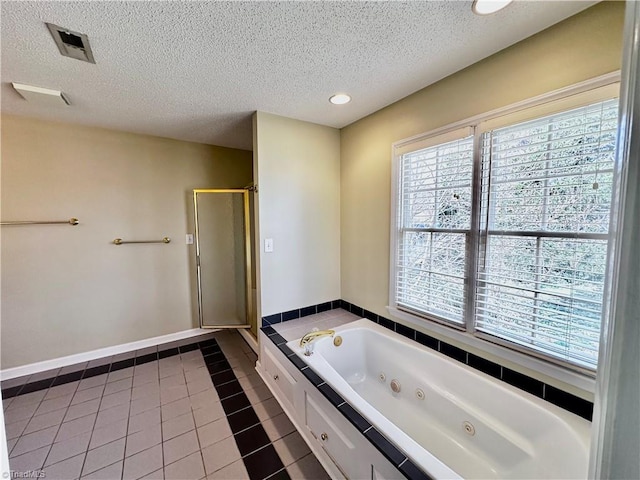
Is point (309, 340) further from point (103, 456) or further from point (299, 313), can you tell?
point (103, 456)

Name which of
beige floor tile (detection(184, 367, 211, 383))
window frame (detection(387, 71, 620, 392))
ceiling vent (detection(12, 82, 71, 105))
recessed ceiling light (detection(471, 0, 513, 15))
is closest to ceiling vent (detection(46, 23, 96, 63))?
ceiling vent (detection(12, 82, 71, 105))

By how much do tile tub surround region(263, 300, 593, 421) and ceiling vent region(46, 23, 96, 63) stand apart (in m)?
2.16

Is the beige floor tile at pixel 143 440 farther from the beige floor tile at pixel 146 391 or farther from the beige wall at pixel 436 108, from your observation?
the beige wall at pixel 436 108

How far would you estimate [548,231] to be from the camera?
132 centimetres

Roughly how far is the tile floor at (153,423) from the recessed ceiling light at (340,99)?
95.9 inches

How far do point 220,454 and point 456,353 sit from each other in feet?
5.43

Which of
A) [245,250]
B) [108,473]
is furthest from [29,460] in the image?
[245,250]

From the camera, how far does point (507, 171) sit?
147 centimetres

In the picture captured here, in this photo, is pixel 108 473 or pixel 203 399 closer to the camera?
pixel 108 473

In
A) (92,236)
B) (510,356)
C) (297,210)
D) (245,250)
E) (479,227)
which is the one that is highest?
(297,210)

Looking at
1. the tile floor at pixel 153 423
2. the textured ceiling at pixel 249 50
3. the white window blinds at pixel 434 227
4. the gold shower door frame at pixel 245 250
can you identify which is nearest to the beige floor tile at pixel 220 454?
the tile floor at pixel 153 423

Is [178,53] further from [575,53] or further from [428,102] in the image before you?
[575,53]

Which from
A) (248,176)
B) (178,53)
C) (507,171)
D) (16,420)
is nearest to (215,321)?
(16,420)

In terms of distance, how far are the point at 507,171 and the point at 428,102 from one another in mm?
763
